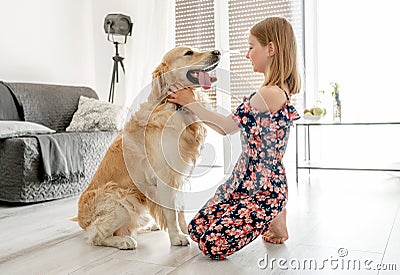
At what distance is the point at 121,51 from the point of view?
5.30m

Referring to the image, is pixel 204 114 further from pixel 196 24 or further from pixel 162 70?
pixel 196 24

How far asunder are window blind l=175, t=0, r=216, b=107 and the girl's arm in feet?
9.33

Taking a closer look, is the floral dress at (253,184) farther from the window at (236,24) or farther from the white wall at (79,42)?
the white wall at (79,42)

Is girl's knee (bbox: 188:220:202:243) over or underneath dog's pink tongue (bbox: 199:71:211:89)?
underneath

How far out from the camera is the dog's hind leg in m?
1.99

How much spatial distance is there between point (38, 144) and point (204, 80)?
5.27 ft

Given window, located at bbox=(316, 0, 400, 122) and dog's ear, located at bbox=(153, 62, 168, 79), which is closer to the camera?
dog's ear, located at bbox=(153, 62, 168, 79)

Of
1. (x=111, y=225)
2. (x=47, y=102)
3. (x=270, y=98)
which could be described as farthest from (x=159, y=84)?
(x=47, y=102)

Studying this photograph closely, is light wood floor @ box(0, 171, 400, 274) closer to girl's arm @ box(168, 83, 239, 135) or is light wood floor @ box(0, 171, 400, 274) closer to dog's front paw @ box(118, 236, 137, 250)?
dog's front paw @ box(118, 236, 137, 250)

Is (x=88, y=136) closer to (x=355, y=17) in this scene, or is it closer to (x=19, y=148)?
(x=19, y=148)

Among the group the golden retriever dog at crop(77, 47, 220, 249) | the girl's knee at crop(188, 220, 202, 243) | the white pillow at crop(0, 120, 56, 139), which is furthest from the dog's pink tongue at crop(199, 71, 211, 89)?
the white pillow at crop(0, 120, 56, 139)

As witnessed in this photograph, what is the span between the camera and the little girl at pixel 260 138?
186 cm

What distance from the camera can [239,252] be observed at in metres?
1.90

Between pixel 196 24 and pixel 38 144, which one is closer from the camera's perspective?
pixel 38 144
